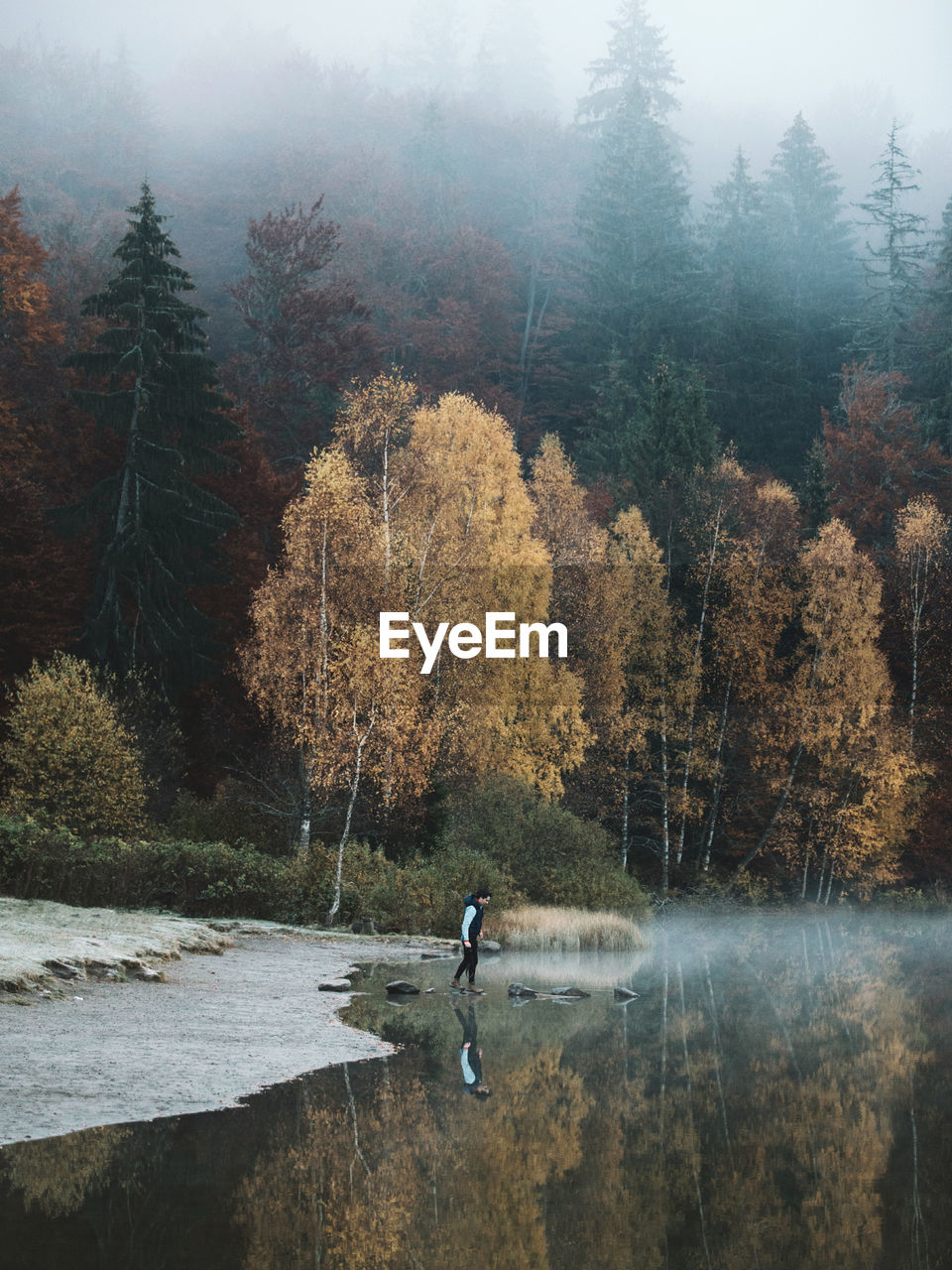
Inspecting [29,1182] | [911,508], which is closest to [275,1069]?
[29,1182]

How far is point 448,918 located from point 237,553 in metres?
15.2

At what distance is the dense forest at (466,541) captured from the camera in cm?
3181

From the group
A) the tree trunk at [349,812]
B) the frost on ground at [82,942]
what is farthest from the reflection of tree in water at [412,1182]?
the tree trunk at [349,812]

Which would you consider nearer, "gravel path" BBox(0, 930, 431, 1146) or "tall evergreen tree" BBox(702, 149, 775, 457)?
"gravel path" BBox(0, 930, 431, 1146)

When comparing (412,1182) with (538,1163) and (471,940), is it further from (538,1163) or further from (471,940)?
(471,940)

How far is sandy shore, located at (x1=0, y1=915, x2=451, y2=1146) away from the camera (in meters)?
10.4

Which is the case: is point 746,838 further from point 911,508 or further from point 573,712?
point 911,508

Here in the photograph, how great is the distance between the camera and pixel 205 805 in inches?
1291

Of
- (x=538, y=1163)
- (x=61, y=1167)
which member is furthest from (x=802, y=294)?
(x=61, y=1167)

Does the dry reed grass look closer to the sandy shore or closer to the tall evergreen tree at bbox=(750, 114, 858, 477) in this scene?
the sandy shore
